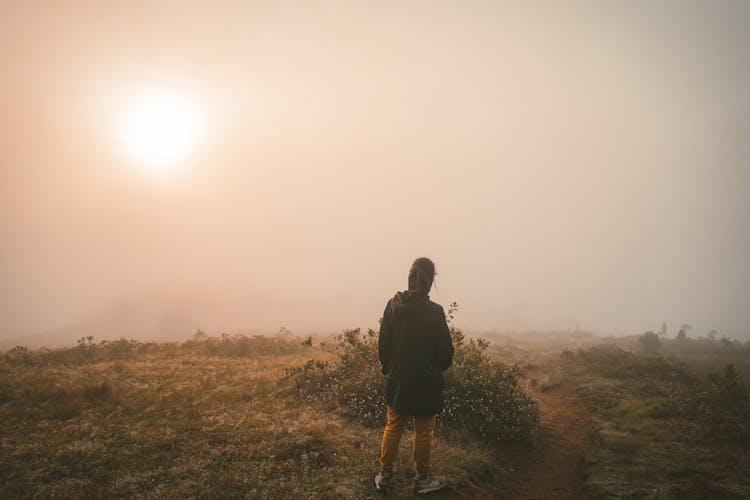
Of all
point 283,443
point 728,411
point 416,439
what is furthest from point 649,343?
point 283,443

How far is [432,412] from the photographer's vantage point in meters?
5.95

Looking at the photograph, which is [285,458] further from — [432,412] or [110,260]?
[110,260]

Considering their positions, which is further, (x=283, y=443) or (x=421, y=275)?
(x=283, y=443)

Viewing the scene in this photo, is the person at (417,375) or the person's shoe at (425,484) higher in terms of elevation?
the person at (417,375)

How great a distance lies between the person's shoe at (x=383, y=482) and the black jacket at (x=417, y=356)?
1.17 meters

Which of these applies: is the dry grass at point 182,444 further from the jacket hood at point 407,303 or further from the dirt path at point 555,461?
the jacket hood at point 407,303

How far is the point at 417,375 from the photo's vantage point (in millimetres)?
6008

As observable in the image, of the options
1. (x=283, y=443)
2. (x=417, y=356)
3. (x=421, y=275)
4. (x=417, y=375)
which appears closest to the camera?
(x=417, y=375)

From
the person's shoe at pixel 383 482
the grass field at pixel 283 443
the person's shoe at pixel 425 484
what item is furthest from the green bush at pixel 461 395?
the person's shoe at pixel 383 482

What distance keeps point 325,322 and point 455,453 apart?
8619 centimetres

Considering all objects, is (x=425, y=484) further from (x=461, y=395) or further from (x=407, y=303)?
(x=461, y=395)

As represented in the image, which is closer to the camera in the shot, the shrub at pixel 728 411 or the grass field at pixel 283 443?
the grass field at pixel 283 443

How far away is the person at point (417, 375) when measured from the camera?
596 centimetres

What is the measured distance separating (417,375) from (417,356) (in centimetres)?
31
